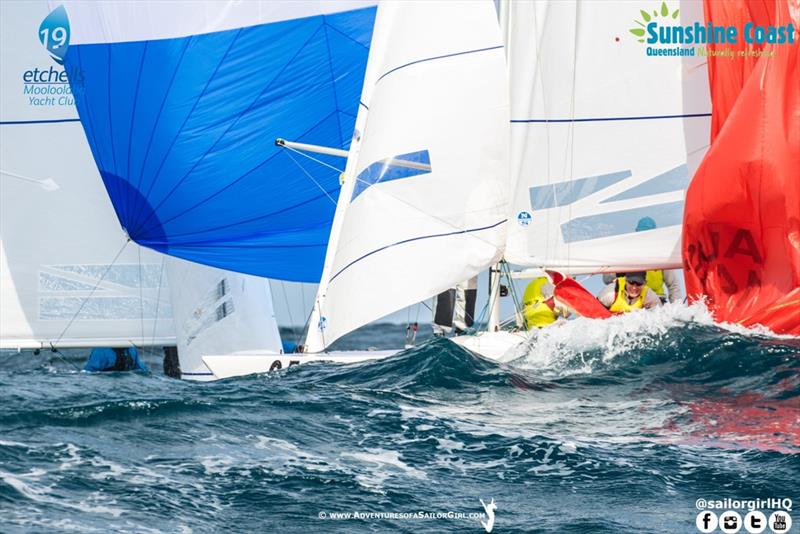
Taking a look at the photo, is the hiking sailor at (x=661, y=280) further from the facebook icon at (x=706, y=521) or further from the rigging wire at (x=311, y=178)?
the facebook icon at (x=706, y=521)

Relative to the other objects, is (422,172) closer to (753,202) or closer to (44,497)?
(753,202)

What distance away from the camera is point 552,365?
389 inches

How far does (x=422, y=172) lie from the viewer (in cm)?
1055

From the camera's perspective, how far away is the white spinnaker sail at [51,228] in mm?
14477

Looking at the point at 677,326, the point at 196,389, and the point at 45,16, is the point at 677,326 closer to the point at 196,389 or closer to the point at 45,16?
the point at 196,389

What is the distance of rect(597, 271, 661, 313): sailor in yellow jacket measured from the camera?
11.1 meters

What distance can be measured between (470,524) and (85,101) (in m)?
8.71

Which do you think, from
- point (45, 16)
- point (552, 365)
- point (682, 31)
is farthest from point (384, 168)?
point (45, 16)

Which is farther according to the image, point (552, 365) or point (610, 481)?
point (552, 365)

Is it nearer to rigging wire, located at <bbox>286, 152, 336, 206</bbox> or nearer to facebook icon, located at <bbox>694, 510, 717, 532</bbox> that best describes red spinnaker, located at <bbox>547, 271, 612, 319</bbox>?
rigging wire, located at <bbox>286, 152, 336, 206</bbox>

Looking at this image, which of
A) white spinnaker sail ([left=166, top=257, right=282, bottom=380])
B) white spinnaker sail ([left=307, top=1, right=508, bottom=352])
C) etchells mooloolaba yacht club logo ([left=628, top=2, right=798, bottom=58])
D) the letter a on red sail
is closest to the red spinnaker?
white spinnaker sail ([left=307, top=1, right=508, bottom=352])

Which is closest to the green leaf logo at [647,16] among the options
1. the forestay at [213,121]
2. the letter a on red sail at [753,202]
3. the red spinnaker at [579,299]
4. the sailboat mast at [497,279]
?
the letter a on red sail at [753,202]

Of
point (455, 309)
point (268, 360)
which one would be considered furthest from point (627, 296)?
point (268, 360)

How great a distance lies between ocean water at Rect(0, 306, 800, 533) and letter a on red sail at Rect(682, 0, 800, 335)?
92 centimetres
